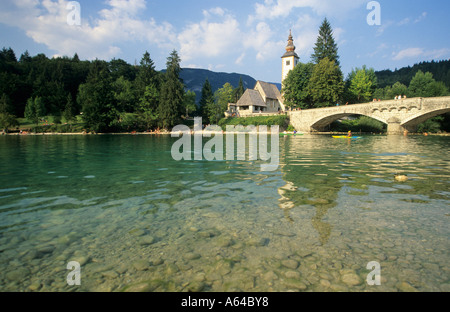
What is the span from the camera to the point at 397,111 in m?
45.9

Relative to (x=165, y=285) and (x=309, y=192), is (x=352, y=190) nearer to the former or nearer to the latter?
(x=309, y=192)

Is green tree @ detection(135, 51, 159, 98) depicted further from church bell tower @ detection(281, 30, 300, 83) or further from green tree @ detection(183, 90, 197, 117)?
church bell tower @ detection(281, 30, 300, 83)

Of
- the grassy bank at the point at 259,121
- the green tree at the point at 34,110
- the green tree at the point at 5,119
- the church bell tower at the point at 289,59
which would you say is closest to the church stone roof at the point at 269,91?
the church bell tower at the point at 289,59

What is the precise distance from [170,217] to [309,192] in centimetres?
466

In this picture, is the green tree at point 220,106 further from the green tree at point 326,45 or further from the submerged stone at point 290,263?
the submerged stone at point 290,263

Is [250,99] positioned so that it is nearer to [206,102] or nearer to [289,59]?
[206,102]

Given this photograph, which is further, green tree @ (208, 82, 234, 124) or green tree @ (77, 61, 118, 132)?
green tree @ (208, 82, 234, 124)

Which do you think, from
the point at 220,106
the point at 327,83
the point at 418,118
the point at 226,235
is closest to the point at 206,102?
the point at 220,106

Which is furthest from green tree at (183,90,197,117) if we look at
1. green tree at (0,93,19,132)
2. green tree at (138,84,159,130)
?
green tree at (0,93,19,132)

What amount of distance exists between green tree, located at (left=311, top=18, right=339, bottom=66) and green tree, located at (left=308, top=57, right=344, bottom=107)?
976 centimetres

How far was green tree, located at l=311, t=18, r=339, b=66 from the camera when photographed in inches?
2734

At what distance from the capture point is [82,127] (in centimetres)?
6638
